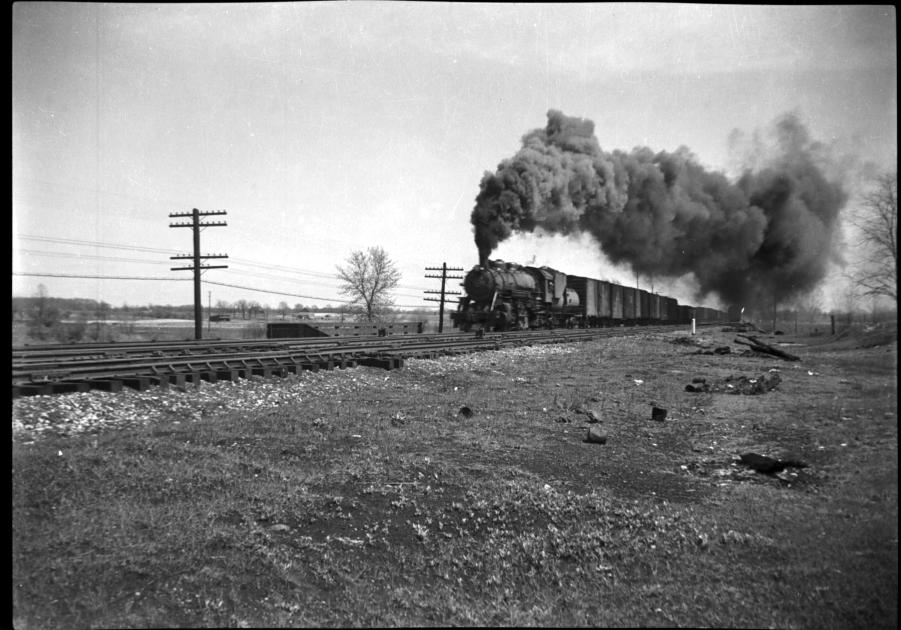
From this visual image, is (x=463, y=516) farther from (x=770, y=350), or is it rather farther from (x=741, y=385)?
(x=770, y=350)

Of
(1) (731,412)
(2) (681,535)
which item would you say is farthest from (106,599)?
(1) (731,412)

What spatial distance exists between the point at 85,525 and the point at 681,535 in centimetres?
401

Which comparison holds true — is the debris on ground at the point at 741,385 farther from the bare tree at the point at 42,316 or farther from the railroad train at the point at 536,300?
the railroad train at the point at 536,300

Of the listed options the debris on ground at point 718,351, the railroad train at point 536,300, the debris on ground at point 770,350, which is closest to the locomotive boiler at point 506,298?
the railroad train at point 536,300

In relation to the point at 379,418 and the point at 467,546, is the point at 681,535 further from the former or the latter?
the point at 379,418

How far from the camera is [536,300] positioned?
957 inches

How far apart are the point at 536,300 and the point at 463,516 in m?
20.5

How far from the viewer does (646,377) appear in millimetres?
10336

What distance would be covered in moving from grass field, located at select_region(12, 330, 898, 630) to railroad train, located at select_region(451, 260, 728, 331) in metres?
15.0

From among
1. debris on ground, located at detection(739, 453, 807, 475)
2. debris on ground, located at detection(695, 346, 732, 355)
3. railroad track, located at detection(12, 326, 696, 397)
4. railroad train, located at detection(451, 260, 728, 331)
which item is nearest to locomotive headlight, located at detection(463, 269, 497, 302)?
railroad train, located at detection(451, 260, 728, 331)

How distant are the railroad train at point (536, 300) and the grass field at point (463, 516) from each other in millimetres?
14986

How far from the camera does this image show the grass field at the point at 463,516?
116 inches

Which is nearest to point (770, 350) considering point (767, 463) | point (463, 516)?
point (767, 463)

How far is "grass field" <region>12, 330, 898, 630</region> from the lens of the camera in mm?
→ 2955
